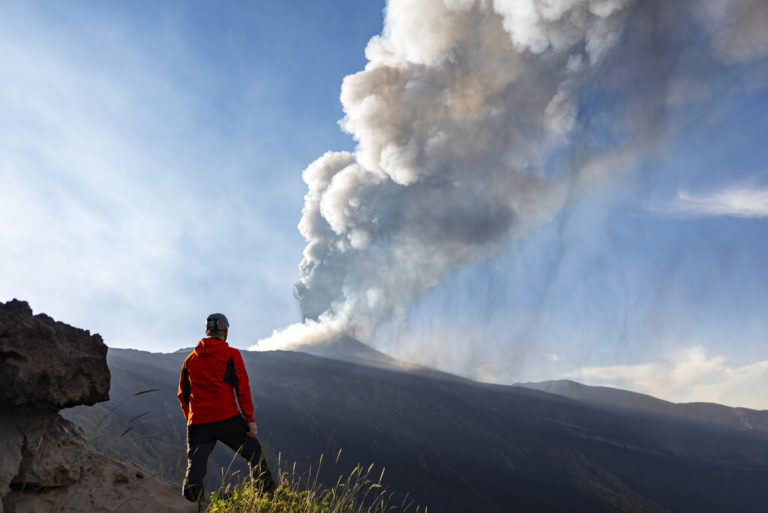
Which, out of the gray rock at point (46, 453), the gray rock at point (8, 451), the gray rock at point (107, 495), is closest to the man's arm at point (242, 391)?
the gray rock at point (107, 495)

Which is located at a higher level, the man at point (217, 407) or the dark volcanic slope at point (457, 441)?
the man at point (217, 407)

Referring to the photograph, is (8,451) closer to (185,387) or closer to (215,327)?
(185,387)

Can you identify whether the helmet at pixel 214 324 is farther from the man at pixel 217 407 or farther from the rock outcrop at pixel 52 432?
the rock outcrop at pixel 52 432

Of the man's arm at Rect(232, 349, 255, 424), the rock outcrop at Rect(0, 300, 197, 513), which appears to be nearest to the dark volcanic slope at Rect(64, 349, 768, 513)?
the man's arm at Rect(232, 349, 255, 424)

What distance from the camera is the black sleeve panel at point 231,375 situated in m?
4.02

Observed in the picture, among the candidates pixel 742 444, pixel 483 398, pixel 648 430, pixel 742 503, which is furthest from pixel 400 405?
pixel 742 444

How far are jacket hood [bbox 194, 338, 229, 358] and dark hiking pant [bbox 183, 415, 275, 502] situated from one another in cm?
60

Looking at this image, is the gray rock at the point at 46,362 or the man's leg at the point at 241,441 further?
the man's leg at the point at 241,441

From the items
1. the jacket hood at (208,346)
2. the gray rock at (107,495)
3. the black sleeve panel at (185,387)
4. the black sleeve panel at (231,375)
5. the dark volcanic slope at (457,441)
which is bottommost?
the dark volcanic slope at (457,441)

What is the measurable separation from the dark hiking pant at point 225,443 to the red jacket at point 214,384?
0.23 feet

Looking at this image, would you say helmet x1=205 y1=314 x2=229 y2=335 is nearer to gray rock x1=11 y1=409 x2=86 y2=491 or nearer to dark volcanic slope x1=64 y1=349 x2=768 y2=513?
gray rock x1=11 y1=409 x2=86 y2=491

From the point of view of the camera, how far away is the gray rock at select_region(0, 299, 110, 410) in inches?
109

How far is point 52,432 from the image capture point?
2996 mm

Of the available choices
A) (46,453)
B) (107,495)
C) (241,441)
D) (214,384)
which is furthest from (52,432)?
(241,441)
